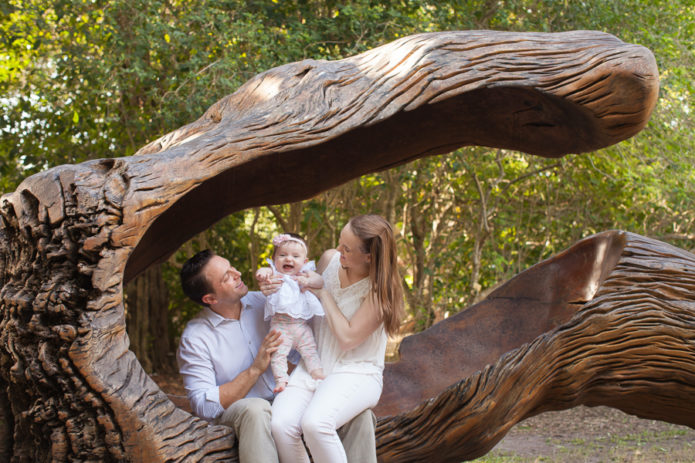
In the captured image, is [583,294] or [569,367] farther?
[583,294]

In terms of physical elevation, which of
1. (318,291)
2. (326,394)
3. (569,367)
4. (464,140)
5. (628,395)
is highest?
(464,140)

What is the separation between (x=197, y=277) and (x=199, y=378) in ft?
1.46

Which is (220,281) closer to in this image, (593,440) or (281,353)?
(281,353)

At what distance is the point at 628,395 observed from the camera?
3717 millimetres

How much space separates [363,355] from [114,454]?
1.08 m

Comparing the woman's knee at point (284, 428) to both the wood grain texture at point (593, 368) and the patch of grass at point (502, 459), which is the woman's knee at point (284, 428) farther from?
the patch of grass at point (502, 459)

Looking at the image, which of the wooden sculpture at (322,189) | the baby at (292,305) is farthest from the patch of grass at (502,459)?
the baby at (292,305)

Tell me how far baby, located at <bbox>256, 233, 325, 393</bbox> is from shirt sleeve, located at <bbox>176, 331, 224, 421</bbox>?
26 centimetres

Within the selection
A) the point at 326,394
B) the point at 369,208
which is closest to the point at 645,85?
the point at 326,394

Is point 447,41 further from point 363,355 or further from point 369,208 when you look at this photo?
point 369,208

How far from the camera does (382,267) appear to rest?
301cm

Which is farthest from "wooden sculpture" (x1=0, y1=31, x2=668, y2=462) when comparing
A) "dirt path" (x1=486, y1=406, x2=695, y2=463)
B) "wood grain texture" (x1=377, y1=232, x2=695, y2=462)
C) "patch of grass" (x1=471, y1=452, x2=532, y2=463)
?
"dirt path" (x1=486, y1=406, x2=695, y2=463)

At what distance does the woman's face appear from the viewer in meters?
A: 3.05

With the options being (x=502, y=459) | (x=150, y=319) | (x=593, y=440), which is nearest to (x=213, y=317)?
(x=502, y=459)
